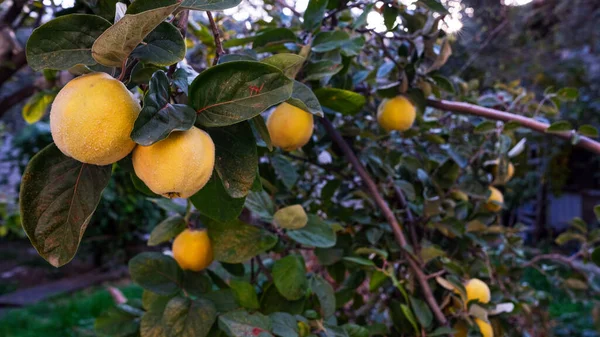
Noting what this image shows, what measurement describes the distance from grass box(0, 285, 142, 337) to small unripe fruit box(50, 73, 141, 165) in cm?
235

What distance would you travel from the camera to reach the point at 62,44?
0.43 meters

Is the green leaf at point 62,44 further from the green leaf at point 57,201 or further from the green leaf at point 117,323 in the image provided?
the green leaf at point 117,323

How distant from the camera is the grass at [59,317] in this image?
2.50 metres

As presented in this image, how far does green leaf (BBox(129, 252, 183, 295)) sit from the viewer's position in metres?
0.77

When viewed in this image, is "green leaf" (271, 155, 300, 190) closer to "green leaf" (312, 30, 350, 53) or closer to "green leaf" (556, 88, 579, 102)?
"green leaf" (312, 30, 350, 53)

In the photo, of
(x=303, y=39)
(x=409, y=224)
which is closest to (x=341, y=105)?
(x=303, y=39)

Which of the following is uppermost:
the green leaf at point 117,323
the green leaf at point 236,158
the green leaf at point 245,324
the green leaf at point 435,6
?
the green leaf at point 435,6

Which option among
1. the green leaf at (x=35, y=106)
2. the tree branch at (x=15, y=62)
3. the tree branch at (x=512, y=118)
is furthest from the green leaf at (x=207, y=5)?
the tree branch at (x=15, y=62)

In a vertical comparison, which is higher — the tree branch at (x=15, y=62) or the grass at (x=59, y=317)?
the tree branch at (x=15, y=62)

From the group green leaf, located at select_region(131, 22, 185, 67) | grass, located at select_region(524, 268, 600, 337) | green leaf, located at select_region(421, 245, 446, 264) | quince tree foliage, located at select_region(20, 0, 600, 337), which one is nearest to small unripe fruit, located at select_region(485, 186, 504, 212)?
quince tree foliage, located at select_region(20, 0, 600, 337)

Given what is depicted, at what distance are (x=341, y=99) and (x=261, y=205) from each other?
9.5 inches

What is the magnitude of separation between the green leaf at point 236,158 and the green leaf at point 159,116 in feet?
0.22

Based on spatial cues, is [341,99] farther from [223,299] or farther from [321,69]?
[223,299]

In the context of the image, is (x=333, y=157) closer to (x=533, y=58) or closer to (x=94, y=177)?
(x=94, y=177)
